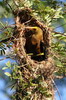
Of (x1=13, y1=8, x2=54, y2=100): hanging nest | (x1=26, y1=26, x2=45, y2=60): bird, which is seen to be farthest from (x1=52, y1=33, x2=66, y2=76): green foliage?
(x1=26, y1=26, x2=45, y2=60): bird

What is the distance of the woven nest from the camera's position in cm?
310

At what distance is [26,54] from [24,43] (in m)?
0.25

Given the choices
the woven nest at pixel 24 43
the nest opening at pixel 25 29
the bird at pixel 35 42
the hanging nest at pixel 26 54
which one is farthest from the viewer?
the bird at pixel 35 42

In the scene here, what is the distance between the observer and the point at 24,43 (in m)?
3.38

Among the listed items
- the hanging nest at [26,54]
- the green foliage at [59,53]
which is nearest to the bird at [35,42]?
the hanging nest at [26,54]

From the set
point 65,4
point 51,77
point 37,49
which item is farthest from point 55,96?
point 65,4

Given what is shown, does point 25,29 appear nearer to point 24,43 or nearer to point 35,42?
point 24,43

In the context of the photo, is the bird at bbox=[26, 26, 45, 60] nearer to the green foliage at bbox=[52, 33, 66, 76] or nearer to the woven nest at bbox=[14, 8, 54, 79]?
the woven nest at bbox=[14, 8, 54, 79]

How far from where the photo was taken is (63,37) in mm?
3312

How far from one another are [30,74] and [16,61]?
0.21m

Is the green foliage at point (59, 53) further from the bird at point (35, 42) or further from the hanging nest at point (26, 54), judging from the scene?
the bird at point (35, 42)

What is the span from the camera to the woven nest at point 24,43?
10.2ft

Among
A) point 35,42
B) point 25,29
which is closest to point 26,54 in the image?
point 25,29

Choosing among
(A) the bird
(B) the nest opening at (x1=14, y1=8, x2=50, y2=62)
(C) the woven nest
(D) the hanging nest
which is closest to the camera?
(D) the hanging nest
